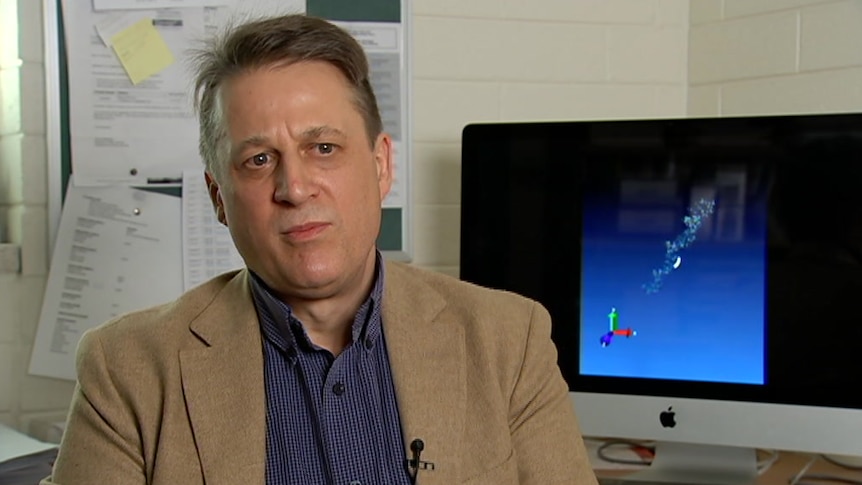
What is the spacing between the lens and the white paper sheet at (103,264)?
1961 mm

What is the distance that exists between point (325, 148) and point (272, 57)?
0.13m

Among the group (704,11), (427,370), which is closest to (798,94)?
(704,11)

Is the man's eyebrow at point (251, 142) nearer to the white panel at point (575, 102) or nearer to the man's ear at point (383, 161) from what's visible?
the man's ear at point (383, 161)

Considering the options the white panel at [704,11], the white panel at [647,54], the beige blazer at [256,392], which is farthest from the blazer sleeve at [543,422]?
the white panel at [704,11]

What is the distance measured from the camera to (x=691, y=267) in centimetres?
181

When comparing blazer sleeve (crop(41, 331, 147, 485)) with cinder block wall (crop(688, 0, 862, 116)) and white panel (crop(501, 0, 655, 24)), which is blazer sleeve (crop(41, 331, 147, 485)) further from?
cinder block wall (crop(688, 0, 862, 116))

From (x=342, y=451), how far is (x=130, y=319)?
0.33 meters

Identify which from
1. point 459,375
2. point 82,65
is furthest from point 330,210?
point 82,65

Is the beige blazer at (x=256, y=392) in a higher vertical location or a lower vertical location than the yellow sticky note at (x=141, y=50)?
lower

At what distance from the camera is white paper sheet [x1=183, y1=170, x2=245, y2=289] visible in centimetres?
203

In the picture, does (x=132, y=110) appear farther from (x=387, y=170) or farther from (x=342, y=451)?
(x=342, y=451)

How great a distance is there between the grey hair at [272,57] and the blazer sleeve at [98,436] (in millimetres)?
303

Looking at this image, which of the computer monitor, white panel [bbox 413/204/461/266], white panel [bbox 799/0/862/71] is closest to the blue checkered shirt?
the computer monitor

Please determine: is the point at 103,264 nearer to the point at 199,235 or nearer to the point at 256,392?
the point at 199,235
